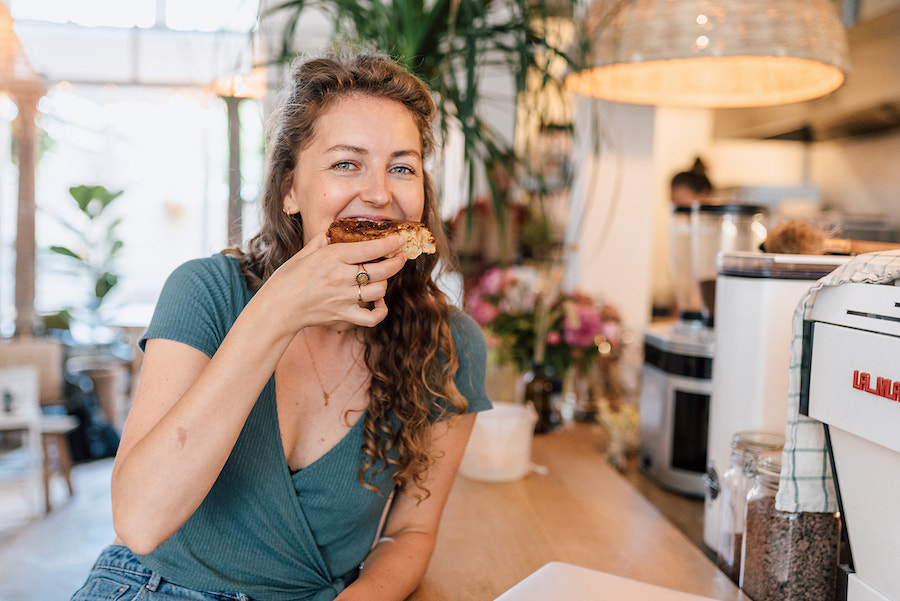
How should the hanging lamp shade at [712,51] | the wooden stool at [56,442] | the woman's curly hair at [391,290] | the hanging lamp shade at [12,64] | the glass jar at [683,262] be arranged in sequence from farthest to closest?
1. the wooden stool at [56,442]
2. the hanging lamp shade at [12,64]
3. the glass jar at [683,262]
4. the hanging lamp shade at [712,51]
5. the woman's curly hair at [391,290]

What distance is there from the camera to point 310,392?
107 centimetres

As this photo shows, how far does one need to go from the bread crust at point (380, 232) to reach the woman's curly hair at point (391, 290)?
0.69ft

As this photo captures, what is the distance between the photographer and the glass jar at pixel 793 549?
2.77ft

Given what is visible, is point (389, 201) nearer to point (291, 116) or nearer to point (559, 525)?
point (291, 116)

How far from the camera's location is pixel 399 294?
1.15 meters

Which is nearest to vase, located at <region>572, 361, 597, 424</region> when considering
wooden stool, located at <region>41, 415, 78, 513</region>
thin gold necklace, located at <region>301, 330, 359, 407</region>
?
thin gold necklace, located at <region>301, 330, 359, 407</region>

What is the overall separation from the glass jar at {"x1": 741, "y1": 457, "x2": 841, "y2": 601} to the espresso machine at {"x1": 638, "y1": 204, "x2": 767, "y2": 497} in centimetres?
46

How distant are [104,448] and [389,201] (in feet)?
14.6

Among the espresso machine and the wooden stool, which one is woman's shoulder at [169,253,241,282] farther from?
the wooden stool

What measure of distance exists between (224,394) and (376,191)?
13.4 inches

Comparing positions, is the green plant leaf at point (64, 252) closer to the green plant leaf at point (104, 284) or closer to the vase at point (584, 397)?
the green plant leaf at point (104, 284)

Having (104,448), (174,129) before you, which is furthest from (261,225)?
(174,129)

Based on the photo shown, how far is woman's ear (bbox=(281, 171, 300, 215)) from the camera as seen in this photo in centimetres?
104

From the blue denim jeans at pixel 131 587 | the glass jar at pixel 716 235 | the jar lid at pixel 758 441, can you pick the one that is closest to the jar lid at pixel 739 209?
the glass jar at pixel 716 235
